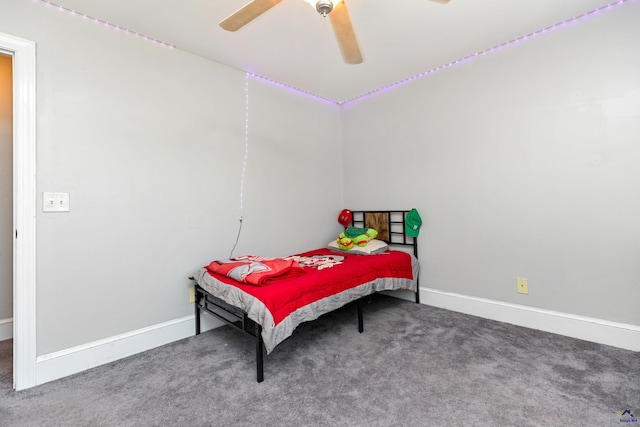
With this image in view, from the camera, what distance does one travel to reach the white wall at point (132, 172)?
5.97 ft

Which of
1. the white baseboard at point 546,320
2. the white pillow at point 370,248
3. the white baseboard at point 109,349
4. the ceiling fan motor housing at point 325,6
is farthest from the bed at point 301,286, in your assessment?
the ceiling fan motor housing at point 325,6

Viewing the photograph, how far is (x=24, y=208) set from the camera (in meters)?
1.70

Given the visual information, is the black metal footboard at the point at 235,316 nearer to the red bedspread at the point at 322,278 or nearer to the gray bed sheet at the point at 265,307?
the gray bed sheet at the point at 265,307

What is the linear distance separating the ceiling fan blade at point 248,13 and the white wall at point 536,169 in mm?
2048

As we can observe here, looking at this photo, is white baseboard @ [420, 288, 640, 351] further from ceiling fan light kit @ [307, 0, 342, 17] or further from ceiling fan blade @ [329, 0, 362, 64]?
ceiling fan light kit @ [307, 0, 342, 17]

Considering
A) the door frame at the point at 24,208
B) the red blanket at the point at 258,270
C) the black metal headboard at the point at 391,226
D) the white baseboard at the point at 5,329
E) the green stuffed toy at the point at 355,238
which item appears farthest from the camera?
the black metal headboard at the point at 391,226

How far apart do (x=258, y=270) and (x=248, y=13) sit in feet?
4.94

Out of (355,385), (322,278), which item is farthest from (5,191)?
(355,385)

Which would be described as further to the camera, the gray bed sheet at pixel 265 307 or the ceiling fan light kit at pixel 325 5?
the gray bed sheet at pixel 265 307

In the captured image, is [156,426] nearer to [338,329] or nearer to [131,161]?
[338,329]

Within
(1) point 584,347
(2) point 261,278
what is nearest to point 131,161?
(2) point 261,278

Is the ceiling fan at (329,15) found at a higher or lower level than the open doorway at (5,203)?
higher

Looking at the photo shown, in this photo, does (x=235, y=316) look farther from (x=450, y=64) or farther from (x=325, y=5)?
(x=450, y=64)

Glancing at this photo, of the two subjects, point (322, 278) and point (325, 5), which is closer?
point (325, 5)
